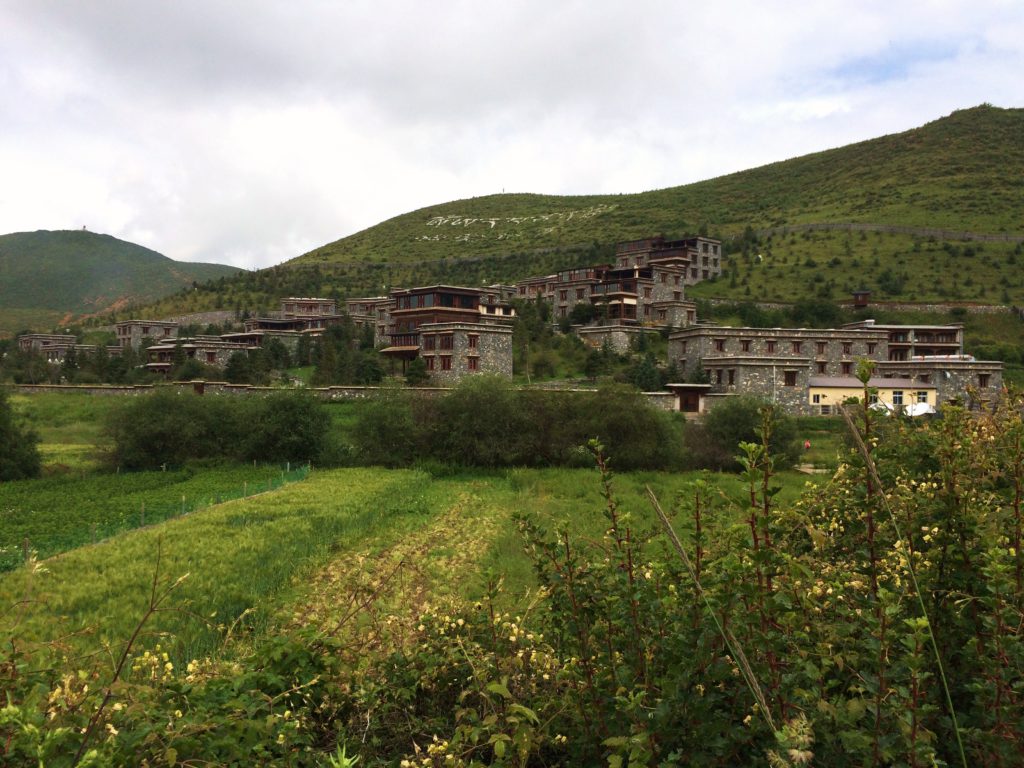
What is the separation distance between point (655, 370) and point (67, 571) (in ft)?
135

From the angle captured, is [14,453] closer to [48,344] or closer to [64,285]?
[48,344]

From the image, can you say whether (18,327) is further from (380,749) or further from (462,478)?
(380,749)

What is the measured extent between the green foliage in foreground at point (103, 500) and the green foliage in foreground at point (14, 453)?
3.33ft

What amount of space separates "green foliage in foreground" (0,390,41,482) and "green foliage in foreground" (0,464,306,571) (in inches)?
39.9

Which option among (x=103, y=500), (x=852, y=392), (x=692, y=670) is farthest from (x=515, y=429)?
(x=692, y=670)

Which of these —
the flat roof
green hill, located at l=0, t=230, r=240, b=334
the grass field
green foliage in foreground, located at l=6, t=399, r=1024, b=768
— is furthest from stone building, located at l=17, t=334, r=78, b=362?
green foliage in foreground, located at l=6, t=399, r=1024, b=768

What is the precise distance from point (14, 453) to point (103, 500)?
8.16 m

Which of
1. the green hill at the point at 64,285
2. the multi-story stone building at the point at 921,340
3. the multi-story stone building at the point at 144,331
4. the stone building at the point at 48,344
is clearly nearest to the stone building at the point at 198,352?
the multi-story stone building at the point at 144,331

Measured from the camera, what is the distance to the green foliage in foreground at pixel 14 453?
3016cm

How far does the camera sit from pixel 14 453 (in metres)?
30.5

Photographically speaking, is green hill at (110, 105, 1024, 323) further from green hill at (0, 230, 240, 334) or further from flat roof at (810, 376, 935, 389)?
green hill at (0, 230, 240, 334)

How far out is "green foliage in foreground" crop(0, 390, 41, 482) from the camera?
3016cm

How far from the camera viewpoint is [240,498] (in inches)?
981

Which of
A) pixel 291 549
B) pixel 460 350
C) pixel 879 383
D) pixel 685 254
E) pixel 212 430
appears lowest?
pixel 291 549
